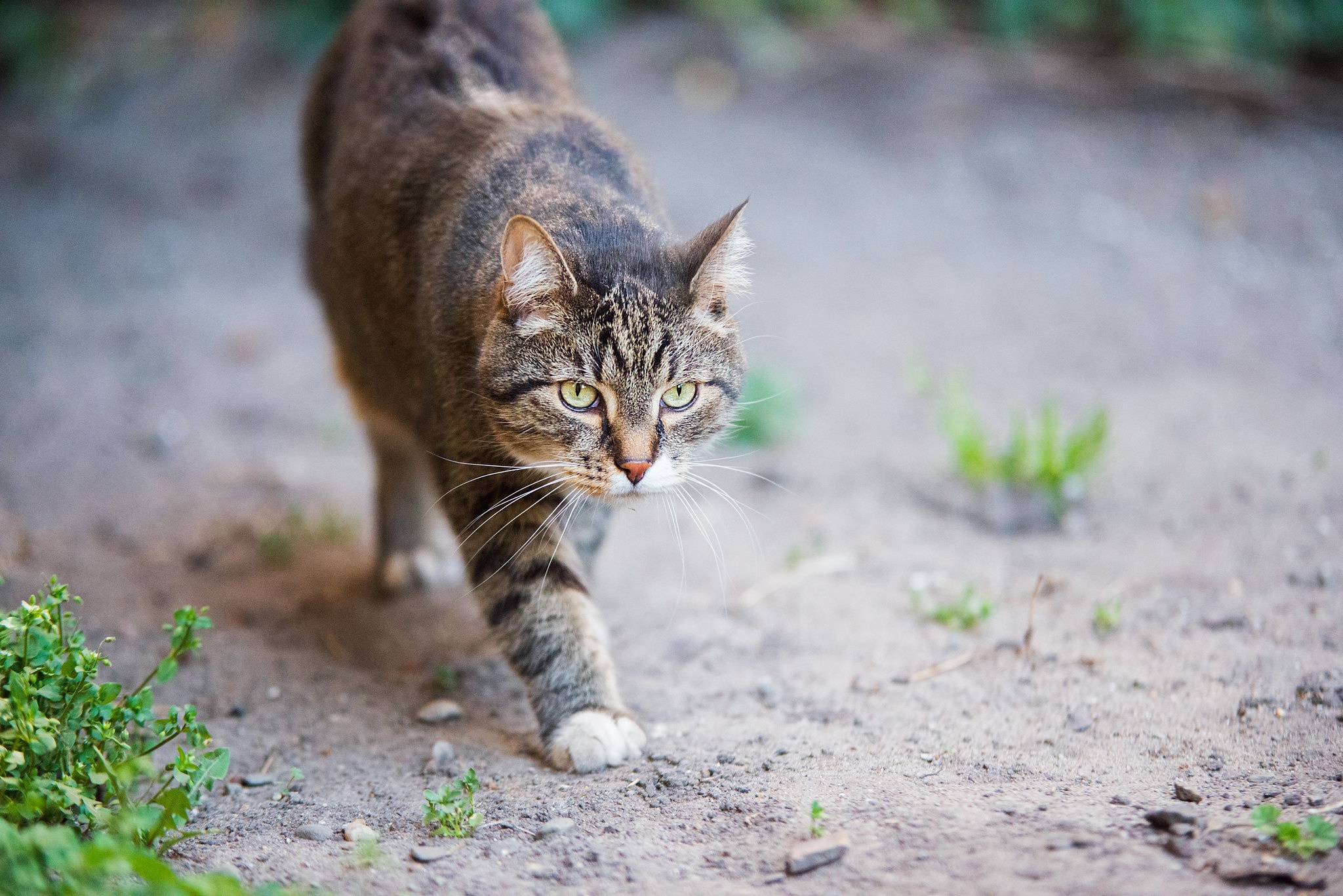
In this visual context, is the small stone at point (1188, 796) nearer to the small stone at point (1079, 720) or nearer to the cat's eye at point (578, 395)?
the small stone at point (1079, 720)

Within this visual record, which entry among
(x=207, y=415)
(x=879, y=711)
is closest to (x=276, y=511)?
(x=207, y=415)

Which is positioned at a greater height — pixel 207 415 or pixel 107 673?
pixel 207 415

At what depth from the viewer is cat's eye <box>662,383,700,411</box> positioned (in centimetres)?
285

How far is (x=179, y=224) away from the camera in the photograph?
6754 mm

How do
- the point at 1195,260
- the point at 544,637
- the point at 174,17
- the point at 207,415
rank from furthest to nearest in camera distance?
the point at 174,17 → the point at 1195,260 → the point at 207,415 → the point at 544,637

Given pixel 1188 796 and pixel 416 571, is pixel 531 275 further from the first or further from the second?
pixel 1188 796

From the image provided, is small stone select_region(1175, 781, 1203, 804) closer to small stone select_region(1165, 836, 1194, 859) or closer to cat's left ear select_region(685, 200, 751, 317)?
small stone select_region(1165, 836, 1194, 859)

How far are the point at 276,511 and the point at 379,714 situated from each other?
1.60 m

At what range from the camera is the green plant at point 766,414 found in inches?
188

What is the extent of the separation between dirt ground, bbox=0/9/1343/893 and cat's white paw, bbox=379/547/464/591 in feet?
0.49

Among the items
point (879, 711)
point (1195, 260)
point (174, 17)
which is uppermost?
point (174, 17)

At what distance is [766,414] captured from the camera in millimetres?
4867

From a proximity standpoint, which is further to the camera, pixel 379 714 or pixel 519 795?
pixel 379 714

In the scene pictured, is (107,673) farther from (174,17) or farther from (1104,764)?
(174,17)
